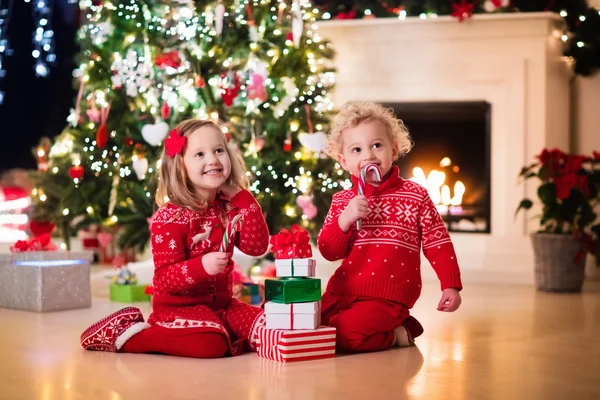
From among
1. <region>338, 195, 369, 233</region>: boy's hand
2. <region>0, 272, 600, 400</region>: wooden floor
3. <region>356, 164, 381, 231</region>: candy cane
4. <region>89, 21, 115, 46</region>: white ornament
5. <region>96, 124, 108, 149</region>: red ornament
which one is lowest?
Answer: <region>0, 272, 600, 400</region>: wooden floor

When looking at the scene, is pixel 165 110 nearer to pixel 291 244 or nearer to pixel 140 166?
pixel 140 166

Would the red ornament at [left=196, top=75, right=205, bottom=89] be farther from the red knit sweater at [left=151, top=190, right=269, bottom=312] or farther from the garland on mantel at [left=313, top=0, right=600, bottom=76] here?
the red knit sweater at [left=151, top=190, right=269, bottom=312]

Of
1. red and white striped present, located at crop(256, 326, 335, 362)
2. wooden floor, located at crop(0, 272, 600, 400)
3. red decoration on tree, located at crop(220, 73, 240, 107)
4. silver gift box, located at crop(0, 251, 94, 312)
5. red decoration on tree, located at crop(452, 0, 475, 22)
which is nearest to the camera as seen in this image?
wooden floor, located at crop(0, 272, 600, 400)

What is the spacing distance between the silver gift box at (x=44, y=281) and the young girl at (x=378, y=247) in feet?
4.28

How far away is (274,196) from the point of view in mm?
4230

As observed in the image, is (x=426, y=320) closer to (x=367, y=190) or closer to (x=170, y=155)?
(x=367, y=190)

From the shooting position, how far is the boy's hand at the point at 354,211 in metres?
2.60

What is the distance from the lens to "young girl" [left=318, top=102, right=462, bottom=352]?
8.68 ft

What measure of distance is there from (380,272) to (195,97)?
186 cm

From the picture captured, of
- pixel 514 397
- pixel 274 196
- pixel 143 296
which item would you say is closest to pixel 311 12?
pixel 274 196

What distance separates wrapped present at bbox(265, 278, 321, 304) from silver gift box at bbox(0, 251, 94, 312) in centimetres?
137

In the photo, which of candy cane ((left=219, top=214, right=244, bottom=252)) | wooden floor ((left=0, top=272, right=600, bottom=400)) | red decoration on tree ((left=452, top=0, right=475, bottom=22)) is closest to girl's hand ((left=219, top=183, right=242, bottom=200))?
candy cane ((left=219, top=214, right=244, bottom=252))

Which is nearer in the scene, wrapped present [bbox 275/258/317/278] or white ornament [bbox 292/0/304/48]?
wrapped present [bbox 275/258/317/278]

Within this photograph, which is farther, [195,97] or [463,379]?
[195,97]
